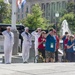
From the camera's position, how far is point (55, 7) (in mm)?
121312

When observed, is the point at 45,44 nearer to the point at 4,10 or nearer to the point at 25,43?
the point at 25,43

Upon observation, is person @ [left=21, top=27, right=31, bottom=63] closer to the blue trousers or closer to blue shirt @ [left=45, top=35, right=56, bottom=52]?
blue shirt @ [left=45, top=35, right=56, bottom=52]

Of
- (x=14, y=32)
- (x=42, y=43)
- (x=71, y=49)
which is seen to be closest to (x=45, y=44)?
(x=42, y=43)

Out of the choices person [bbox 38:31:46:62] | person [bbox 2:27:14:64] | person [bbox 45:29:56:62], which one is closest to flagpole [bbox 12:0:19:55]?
person [bbox 38:31:46:62]

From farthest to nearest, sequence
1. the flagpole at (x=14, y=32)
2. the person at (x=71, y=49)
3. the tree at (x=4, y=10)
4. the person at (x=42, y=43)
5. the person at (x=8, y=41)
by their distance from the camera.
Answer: the tree at (x=4, y=10)
the flagpole at (x=14, y=32)
the person at (x=71, y=49)
the person at (x=42, y=43)
the person at (x=8, y=41)

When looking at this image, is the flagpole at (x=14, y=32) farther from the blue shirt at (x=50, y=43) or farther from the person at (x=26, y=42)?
the blue shirt at (x=50, y=43)

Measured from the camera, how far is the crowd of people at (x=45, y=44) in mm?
16094

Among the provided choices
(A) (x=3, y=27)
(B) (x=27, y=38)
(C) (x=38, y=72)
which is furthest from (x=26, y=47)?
(A) (x=3, y=27)

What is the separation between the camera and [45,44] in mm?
16391

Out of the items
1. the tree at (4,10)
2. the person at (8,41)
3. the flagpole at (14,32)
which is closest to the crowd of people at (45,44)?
the person at (8,41)

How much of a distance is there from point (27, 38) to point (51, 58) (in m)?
1.58

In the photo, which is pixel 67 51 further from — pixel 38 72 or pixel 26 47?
pixel 38 72

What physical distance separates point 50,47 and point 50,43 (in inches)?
7.5

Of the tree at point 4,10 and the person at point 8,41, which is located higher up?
the tree at point 4,10
